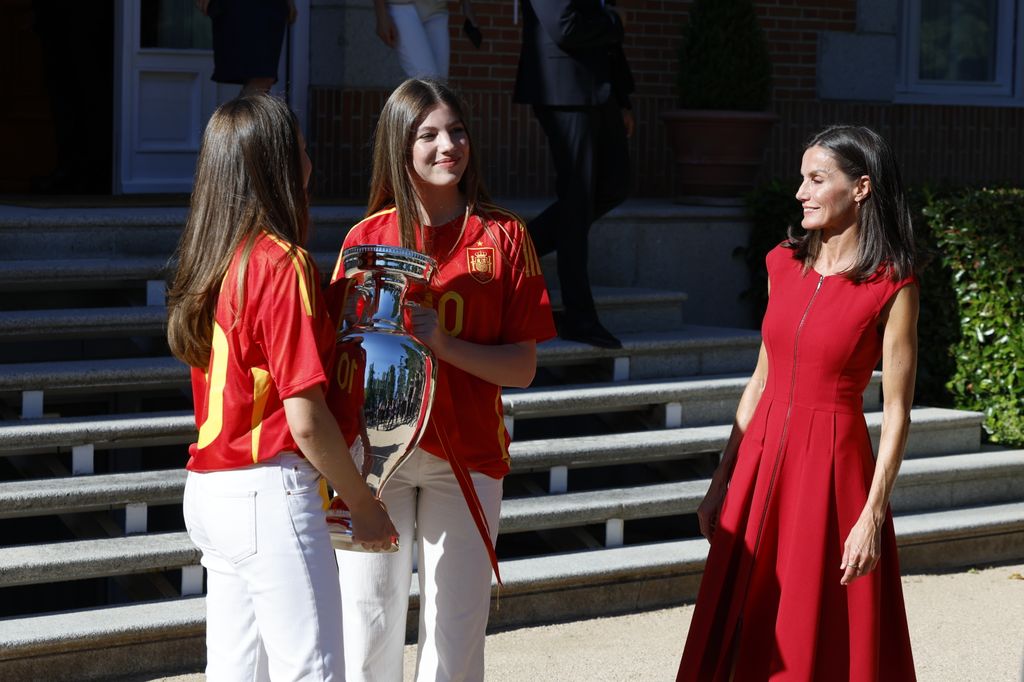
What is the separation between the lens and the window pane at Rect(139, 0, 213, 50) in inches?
345

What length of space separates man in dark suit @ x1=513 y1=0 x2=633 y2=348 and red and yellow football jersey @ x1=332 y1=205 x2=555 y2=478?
10.5ft

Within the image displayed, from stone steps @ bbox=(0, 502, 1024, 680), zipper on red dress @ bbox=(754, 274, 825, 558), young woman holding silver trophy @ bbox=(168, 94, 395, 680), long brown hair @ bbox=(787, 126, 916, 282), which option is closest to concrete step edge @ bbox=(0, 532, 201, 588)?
stone steps @ bbox=(0, 502, 1024, 680)

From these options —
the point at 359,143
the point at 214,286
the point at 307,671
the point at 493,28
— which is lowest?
the point at 307,671

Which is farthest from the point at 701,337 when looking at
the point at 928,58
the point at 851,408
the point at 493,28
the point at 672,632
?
the point at 928,58

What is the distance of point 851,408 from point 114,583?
11.7 feet

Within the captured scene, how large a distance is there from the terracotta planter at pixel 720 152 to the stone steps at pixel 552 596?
2985 millimetres

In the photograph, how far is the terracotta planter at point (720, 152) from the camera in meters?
9.02

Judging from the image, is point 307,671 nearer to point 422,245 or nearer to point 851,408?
point 422,245

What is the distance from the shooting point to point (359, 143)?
28.9 ft

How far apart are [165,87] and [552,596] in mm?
4743

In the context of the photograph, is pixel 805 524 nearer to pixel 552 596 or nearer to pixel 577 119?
pixel 552 596

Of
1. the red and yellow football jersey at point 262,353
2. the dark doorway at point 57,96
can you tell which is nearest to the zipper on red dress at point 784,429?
the red and yellow football jersey at point 262,353

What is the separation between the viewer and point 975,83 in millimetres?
12086

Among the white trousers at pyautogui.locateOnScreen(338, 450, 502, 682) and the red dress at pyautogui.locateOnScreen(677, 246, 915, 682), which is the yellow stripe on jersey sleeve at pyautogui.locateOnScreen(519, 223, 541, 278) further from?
the red dress at pyautogui.locateOnScreen(677, 246, 915, 682)
